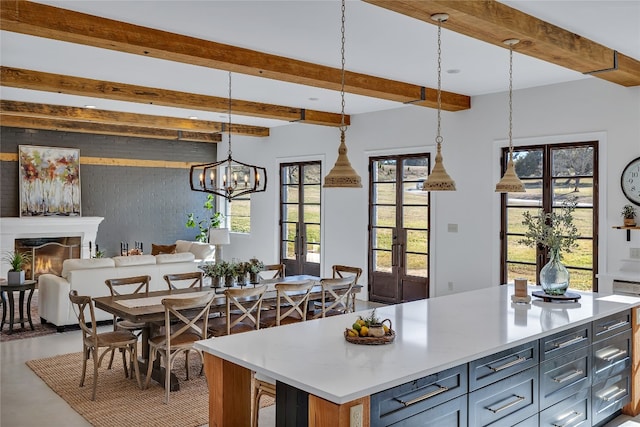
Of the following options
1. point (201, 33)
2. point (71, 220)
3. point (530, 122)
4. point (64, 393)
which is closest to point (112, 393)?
point (64, 393)

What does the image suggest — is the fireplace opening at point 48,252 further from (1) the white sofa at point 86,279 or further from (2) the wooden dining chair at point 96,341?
(2) the wooden dining chair at point 96,341

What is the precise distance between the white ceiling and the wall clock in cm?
115

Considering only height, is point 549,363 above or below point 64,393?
above

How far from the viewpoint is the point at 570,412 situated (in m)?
3.35

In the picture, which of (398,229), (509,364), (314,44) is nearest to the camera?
(509,364)

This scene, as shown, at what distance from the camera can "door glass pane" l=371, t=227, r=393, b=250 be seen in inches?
325

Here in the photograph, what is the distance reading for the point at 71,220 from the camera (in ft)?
31.7

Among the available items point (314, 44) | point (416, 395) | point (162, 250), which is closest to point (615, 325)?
point (416, 395)

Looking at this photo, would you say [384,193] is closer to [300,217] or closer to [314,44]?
[300,217]

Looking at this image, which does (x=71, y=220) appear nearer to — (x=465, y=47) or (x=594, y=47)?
(x=465, y=47)

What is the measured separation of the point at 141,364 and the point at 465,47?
157 inches

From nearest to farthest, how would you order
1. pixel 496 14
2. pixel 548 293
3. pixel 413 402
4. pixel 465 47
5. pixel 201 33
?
pixel 413 402
pixel 496 14
pixel 548 293
pixel 201 33
pixel 465 47

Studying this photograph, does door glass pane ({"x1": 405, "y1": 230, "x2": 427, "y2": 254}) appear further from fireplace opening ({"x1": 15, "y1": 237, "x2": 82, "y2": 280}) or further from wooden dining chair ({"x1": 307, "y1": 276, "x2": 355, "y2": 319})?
fireplace opening ({"x1": 15, "y1": 237, "x2": 82, "y2": 280})

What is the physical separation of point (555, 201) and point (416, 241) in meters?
2.12
